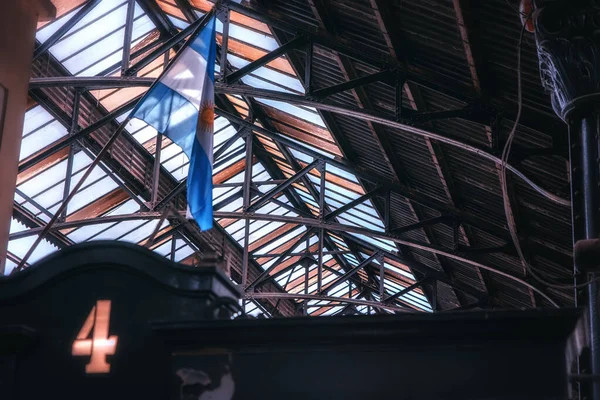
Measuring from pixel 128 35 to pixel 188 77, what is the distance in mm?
7004

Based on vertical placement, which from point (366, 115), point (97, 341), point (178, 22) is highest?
point (178, 22)

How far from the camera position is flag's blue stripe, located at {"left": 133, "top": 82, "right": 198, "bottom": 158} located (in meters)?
8.47

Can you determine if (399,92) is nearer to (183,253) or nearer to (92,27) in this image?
(92,27)

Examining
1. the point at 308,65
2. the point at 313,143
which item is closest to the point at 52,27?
the point at 308,65

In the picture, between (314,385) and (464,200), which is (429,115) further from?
(314,385)

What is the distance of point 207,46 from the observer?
9.02 meters

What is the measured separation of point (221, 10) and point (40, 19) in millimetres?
5629

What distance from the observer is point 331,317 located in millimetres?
5535

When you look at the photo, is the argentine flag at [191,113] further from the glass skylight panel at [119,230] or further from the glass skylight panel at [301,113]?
the glass skylight panel at [119,230]

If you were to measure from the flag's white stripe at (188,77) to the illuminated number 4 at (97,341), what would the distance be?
9.67 feet

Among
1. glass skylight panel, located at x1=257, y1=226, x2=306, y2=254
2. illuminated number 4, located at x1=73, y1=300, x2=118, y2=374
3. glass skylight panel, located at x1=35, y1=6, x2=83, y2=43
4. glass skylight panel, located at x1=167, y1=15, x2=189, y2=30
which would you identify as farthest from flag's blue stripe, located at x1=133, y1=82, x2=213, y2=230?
glass skylight panel, located at x1=257, y1=226, x2=306, y2=254

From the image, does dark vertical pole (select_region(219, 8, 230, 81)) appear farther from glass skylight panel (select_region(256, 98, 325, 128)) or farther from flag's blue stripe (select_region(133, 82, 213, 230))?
flag's blue stripe (select_region(133, 82, 213, 230))

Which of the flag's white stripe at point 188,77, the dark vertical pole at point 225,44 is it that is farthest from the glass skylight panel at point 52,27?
the flag's white stripe at point 188,77

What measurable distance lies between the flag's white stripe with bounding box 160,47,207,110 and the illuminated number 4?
2946mm
